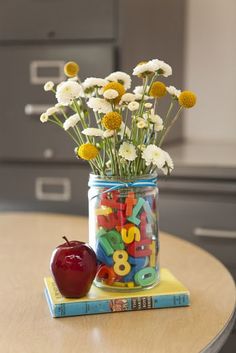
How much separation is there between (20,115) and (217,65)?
799 millimetres

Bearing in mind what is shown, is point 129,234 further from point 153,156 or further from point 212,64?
point 212,64

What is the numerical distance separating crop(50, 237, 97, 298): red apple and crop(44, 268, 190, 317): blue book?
16 mm

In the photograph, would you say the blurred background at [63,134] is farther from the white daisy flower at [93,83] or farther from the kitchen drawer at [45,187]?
the white daisy flower at [93,83]

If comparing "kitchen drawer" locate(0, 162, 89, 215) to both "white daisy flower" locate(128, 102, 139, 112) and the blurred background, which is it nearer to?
the blurred background

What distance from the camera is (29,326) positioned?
0.92 meters

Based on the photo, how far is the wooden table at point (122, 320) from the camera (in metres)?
0.86

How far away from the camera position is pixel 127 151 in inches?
37.6

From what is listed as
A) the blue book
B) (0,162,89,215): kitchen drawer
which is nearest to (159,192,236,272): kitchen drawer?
(0,162,89,215): kitchen drawer

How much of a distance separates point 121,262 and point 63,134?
1.05 meters

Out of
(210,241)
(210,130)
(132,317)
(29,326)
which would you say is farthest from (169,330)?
(210,130)

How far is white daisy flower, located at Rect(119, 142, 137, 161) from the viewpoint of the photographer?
95cm

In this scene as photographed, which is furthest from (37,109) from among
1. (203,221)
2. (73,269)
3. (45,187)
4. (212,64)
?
(73,269)

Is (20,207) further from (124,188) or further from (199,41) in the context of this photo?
(124,188)

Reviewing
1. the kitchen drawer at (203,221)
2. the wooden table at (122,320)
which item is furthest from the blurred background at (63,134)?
the wooden table at (122,320)
